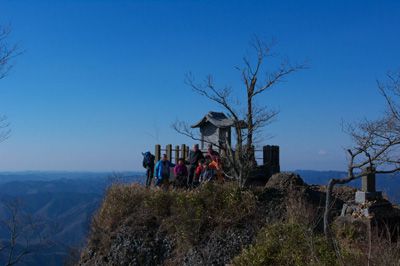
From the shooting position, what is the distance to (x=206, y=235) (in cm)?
1620

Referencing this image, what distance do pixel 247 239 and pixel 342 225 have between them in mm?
3228

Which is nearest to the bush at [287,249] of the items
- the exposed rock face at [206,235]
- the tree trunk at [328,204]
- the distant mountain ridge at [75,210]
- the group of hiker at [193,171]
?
the tree trunk at [328,204]

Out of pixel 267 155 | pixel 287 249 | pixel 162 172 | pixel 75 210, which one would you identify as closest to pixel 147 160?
pixel 162 172

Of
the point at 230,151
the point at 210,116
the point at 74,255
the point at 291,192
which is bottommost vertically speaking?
the point at 74,255

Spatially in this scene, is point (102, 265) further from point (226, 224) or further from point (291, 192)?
point (291, 192)

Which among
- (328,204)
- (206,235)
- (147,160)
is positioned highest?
(147,160)

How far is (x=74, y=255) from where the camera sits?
20344 mm

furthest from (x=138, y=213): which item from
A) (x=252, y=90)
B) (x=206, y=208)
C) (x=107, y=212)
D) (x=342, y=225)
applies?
(x=342, y=225)

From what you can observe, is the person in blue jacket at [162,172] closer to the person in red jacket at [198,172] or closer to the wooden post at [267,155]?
the person in red jacket at [198,172]

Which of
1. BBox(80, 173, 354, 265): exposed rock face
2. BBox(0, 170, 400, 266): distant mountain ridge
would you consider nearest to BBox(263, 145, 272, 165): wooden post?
BBox(0, 170, 400, 266): distant mountain ridge

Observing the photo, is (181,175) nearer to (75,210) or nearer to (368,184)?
(368,184)

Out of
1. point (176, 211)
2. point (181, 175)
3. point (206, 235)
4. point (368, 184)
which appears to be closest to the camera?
point (206, 235)

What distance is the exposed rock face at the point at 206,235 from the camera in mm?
15531

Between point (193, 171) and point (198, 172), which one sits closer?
point (198, 172)
